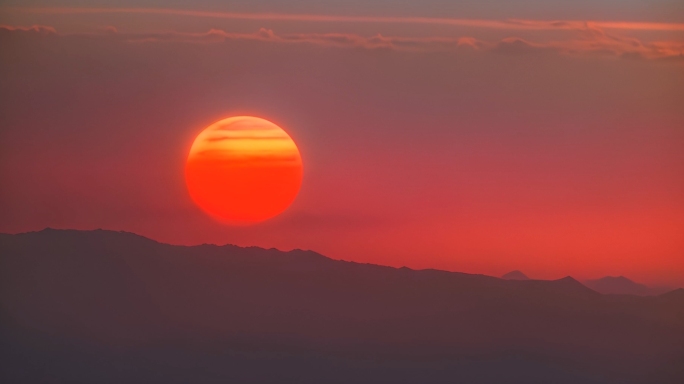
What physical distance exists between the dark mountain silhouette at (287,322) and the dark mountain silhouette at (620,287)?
68mm

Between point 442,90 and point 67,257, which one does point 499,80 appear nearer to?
point 442,90

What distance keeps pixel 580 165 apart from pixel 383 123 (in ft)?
4.56

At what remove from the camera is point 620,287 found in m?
5.52


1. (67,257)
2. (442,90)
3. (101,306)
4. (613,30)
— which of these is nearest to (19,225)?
(67,257)

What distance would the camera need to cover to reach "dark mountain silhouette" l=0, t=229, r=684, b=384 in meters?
5.36

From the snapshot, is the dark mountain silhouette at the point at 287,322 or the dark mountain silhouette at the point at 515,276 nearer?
the dark mountain silhouette at the point at 287,322

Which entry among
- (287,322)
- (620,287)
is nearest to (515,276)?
(620,287)

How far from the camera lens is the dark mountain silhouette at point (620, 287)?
5.48 metres

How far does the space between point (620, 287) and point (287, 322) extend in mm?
2287

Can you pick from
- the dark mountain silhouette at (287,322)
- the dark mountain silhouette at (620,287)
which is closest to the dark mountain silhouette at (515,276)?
the dark mountain silhouette at (287,322)

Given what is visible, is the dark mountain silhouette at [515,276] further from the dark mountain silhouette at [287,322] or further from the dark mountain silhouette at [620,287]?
the dark mountain silhouette at [620,287]

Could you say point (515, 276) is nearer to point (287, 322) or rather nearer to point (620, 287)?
point (620, 287)

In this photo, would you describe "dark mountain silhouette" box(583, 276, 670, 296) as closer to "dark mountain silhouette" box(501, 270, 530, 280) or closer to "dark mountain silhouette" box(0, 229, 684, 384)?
"dark mountain silhouette" box(0, 229, 684, 384)

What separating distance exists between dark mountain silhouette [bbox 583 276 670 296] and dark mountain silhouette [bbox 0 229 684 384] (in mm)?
68
